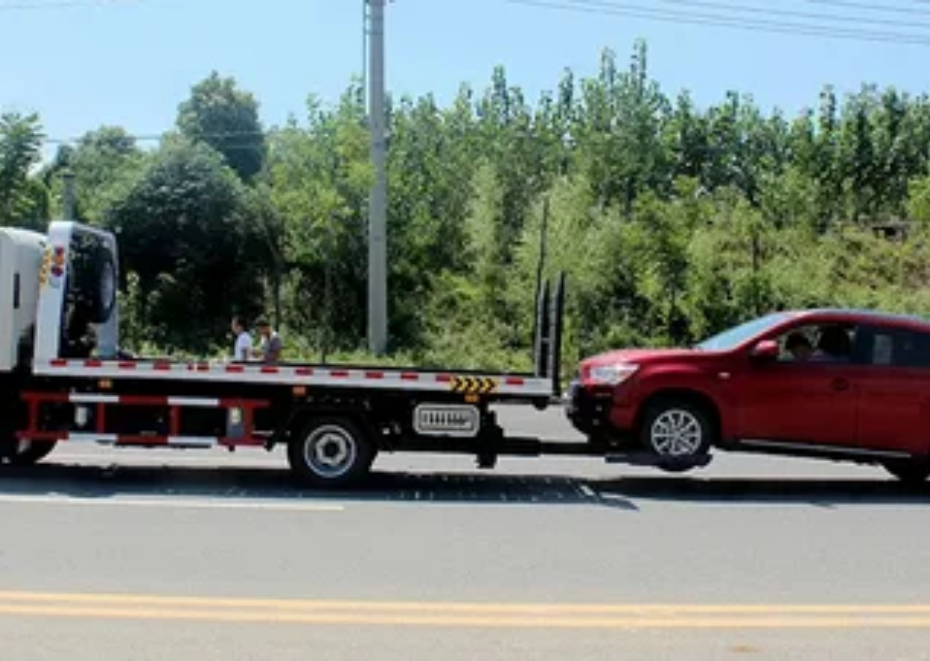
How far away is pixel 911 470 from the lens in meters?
11.7

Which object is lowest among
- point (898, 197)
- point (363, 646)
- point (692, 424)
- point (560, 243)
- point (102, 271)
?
point (363, 646)

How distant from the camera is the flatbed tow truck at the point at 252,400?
34.1ft

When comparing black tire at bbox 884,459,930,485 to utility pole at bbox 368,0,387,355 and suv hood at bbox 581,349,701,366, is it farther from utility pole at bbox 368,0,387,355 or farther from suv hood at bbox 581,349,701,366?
utility pole at bbox 368,0,387,355

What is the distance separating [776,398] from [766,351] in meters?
0.46

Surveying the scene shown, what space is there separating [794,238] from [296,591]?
96.8 ft

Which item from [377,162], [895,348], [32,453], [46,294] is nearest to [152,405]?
[46,294]

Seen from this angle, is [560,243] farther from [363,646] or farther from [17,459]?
[363,646]

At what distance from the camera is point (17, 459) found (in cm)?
1130

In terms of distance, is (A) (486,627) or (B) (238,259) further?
(B) (238,259)

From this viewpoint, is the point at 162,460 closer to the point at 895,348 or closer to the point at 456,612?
the point at 456,612

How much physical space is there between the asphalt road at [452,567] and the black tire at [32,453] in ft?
0.77

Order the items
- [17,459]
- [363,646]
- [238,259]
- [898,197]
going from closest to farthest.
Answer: [363,646]
[17,459]
[238,259]
[898,197]

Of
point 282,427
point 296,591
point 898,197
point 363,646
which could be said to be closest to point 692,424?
point 282,427

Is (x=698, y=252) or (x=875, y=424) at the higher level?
A: (x=698, y=252)
